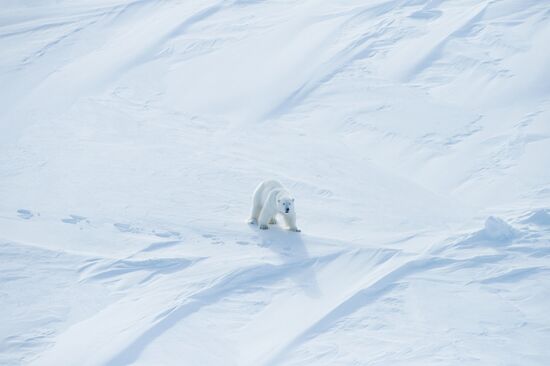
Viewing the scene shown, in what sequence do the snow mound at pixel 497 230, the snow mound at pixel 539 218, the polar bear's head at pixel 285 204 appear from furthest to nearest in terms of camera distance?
the snow mound at pixel 539 218
the polar bear's head at pixel 285 204
the snow mound at pixel 497 230

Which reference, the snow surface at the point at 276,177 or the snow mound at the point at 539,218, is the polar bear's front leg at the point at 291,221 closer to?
the snow surface at the point at 276,177

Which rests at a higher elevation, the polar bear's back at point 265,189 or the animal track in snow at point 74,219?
the polar bear's back at point 265,189

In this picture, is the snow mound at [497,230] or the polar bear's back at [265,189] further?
the polar bear's back at [265,189]

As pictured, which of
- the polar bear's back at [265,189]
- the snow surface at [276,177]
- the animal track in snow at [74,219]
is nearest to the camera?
the snow surface at [276,177]

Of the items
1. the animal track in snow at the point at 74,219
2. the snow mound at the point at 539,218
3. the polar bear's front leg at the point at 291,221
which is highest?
the animal track in snow at the point at 74,219

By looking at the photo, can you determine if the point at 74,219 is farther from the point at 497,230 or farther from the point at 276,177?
the point at 497,230

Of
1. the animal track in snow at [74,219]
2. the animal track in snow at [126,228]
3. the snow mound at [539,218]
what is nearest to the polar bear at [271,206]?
the animal track in snow at [126,228]
